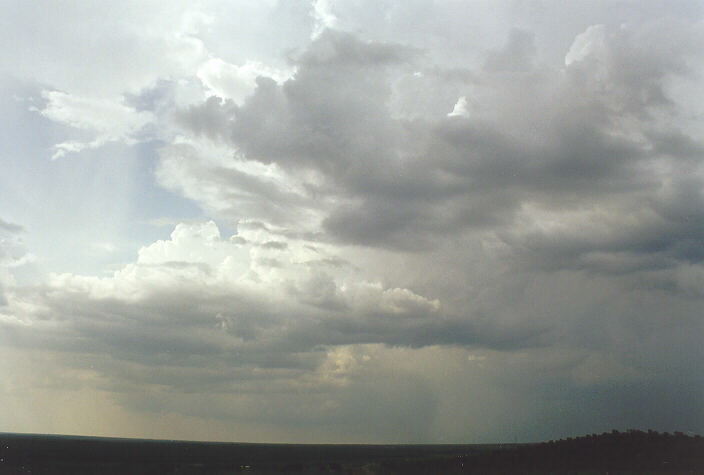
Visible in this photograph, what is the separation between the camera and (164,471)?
113000mm

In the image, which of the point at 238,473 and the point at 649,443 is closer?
the point at 649,443

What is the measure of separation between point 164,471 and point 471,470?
5727 cm

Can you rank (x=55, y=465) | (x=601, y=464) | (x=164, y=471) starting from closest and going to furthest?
(x=601, y=464)
(x=164, y=471)
(x=55, y=465)

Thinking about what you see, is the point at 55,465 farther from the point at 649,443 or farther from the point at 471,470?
the point at 649,443

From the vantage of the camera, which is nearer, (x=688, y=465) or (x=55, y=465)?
(x=688, y=465)

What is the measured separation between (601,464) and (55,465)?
104 m

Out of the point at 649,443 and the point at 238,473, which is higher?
the point at 649,443

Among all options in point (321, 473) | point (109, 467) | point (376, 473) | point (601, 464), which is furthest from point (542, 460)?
point (109, 467)

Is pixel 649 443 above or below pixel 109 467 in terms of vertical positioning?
above

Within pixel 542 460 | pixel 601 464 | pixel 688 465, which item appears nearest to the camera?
pixel 688 465

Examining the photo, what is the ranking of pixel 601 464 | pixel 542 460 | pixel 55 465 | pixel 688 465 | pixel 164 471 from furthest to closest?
pixel 55 465 < pixel 164 471 < pixel 542 460 < pixel 601 464 < pixel 688 465

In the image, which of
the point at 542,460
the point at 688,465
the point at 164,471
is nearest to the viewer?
the point at 688,465

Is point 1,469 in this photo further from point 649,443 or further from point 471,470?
point 649,443

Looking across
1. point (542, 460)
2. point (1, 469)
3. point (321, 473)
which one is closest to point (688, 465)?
point (542, 460)
